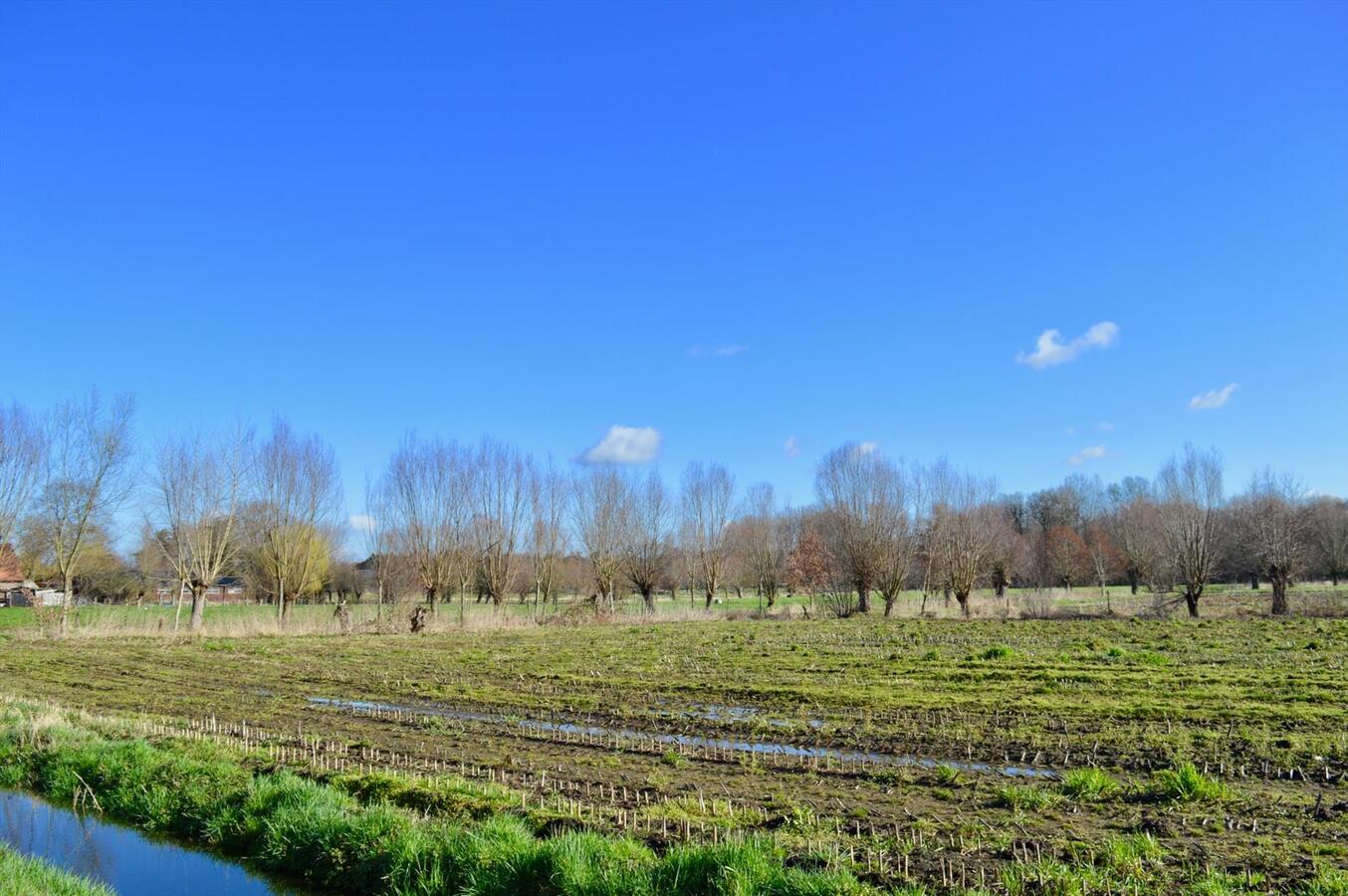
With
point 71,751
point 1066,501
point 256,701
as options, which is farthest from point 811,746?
point 1066,501

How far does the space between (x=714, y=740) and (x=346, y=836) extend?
5.94m

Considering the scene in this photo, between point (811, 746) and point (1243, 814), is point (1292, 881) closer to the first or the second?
point (1243, 814)

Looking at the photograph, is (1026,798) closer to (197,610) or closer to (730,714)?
(730,714)

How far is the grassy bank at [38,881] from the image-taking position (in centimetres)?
660

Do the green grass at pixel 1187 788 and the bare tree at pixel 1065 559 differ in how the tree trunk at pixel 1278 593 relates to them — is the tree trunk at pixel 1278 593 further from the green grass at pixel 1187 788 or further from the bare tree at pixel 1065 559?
the green grass at pixel 1187 788

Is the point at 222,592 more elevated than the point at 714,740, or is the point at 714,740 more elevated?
the point at 714,740

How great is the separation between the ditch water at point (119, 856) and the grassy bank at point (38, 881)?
474mm

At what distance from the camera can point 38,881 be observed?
6840mm

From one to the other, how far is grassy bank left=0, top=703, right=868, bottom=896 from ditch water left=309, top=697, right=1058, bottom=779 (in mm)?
4359

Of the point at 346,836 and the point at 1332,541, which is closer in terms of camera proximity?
the point at 346,836

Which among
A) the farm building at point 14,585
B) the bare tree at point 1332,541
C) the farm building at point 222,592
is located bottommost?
the farm building at point 222,592

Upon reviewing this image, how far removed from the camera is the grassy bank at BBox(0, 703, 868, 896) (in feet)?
20.1

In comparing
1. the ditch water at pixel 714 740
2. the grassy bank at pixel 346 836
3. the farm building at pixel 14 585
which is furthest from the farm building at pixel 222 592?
the grassy bank at pixel 346 836

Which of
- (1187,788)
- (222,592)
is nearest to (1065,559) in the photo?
(1187,788)
